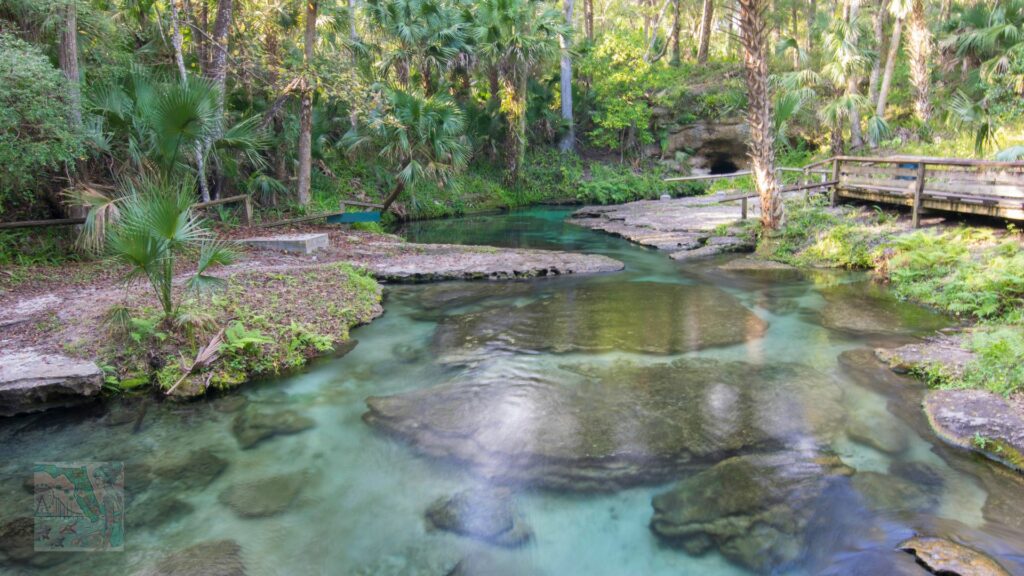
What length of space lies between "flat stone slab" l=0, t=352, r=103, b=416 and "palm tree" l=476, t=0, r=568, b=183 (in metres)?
18.8

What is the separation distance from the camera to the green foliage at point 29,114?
7.68 metres

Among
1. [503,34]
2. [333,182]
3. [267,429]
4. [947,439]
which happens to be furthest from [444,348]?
[503,34]

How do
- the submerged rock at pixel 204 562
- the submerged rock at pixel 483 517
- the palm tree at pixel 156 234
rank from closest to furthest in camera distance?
the submerged rock at pixel 204 562 < the submerged rock at pixel 483 517 < the palm tree at pixel 156 234

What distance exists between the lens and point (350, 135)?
1706 cm

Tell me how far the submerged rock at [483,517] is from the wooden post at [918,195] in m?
10.9

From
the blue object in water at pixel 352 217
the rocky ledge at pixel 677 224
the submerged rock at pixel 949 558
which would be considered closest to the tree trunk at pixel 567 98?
the rocky ledge at pixel 677 224

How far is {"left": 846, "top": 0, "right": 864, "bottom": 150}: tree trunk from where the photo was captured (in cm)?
2087

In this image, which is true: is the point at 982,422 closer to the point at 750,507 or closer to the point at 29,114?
the point at 750,507

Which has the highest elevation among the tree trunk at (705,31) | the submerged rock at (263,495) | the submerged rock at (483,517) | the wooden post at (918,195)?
the tree trunk at (705,31)

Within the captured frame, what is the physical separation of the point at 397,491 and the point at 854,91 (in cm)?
2296

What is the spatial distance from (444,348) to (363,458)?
104 inches

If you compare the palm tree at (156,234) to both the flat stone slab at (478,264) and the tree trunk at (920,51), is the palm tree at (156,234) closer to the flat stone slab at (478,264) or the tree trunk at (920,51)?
the flat stone slab at (478,264)

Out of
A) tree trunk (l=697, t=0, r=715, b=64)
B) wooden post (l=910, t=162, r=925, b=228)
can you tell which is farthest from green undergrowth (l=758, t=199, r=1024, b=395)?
tree trunk (l=697, t=0, r=715, b=64)

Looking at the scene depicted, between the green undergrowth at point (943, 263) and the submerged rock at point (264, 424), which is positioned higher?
the green undergrowth at point (943, 263)
